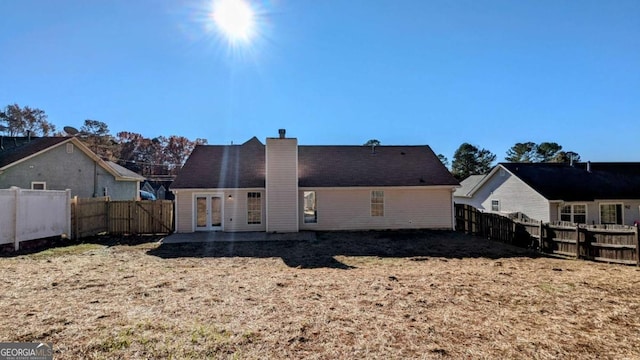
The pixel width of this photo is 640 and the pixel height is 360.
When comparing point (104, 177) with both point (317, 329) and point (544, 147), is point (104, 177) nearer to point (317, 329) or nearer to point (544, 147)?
point (317, 329)

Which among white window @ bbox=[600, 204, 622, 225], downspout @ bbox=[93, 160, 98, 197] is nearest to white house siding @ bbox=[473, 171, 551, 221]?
white window @ bbox=[600, 204, 622, 225]

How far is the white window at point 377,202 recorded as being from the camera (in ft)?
55.0

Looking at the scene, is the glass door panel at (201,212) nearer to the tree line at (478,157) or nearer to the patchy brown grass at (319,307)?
the patchy brown grass at (319,307)

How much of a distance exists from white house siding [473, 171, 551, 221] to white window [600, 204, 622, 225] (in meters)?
4.06

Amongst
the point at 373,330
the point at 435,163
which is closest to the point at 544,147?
the point at 435,163

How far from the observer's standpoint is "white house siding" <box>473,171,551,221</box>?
775 inches

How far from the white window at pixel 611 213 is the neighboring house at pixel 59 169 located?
30.5 metres

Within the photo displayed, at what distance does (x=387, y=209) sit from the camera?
Answer: 16.8 metres

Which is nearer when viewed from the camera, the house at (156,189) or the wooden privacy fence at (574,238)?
the wooden privacy fence at (574,238)

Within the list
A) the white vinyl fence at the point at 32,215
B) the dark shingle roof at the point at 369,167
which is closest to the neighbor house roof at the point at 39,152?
the white vinyl fence at the point at 32,215

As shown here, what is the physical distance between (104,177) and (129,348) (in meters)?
20.8

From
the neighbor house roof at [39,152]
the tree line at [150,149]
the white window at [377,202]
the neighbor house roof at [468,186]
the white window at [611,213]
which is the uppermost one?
the tree line at [150,149]

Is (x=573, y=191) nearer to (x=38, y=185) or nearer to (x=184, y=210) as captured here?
(x=184, y=210)

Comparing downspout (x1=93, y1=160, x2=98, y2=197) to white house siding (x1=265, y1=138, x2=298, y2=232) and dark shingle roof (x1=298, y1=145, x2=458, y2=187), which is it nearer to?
white house siding (x1=265, y1=138, x2=298, y2=232)
